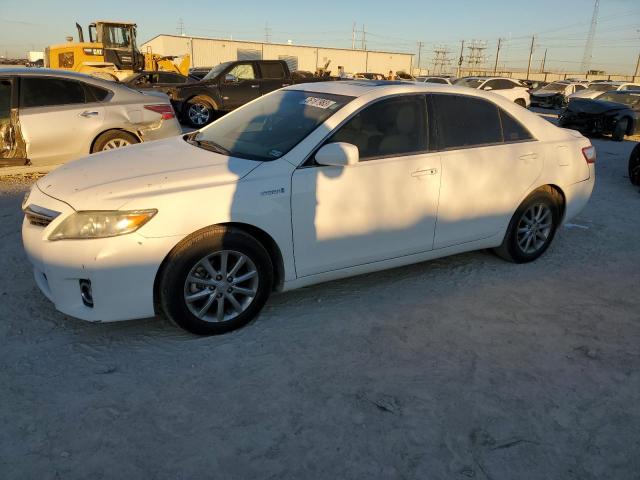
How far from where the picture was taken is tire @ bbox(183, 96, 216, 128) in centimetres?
1358

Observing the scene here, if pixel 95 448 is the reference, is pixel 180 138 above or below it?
above

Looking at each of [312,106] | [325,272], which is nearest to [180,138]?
[312,106]

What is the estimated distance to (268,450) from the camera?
2322 millimetres

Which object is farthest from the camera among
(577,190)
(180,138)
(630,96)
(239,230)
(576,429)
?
(630,96)

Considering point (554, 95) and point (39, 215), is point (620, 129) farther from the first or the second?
point (39, 215)

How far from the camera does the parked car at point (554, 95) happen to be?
2646 centimetres

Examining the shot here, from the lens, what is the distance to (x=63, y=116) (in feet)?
22.1

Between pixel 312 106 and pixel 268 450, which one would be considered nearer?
pixel 268 450

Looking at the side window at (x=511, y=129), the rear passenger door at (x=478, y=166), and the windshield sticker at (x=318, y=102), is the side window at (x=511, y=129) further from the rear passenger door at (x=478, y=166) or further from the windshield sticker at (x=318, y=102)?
the windshield sticker at (x=318, y=102)

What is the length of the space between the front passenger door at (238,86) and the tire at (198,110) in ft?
1.44

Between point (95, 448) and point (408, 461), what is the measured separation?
4.72ft

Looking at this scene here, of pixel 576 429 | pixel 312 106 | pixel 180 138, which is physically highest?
pixel 312 106

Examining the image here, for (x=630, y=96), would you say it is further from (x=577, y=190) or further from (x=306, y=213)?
(x=306, y=213)

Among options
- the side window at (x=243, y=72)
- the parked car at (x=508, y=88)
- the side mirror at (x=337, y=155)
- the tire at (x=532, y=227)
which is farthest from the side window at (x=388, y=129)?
the parked car at (x=508, y=88)
